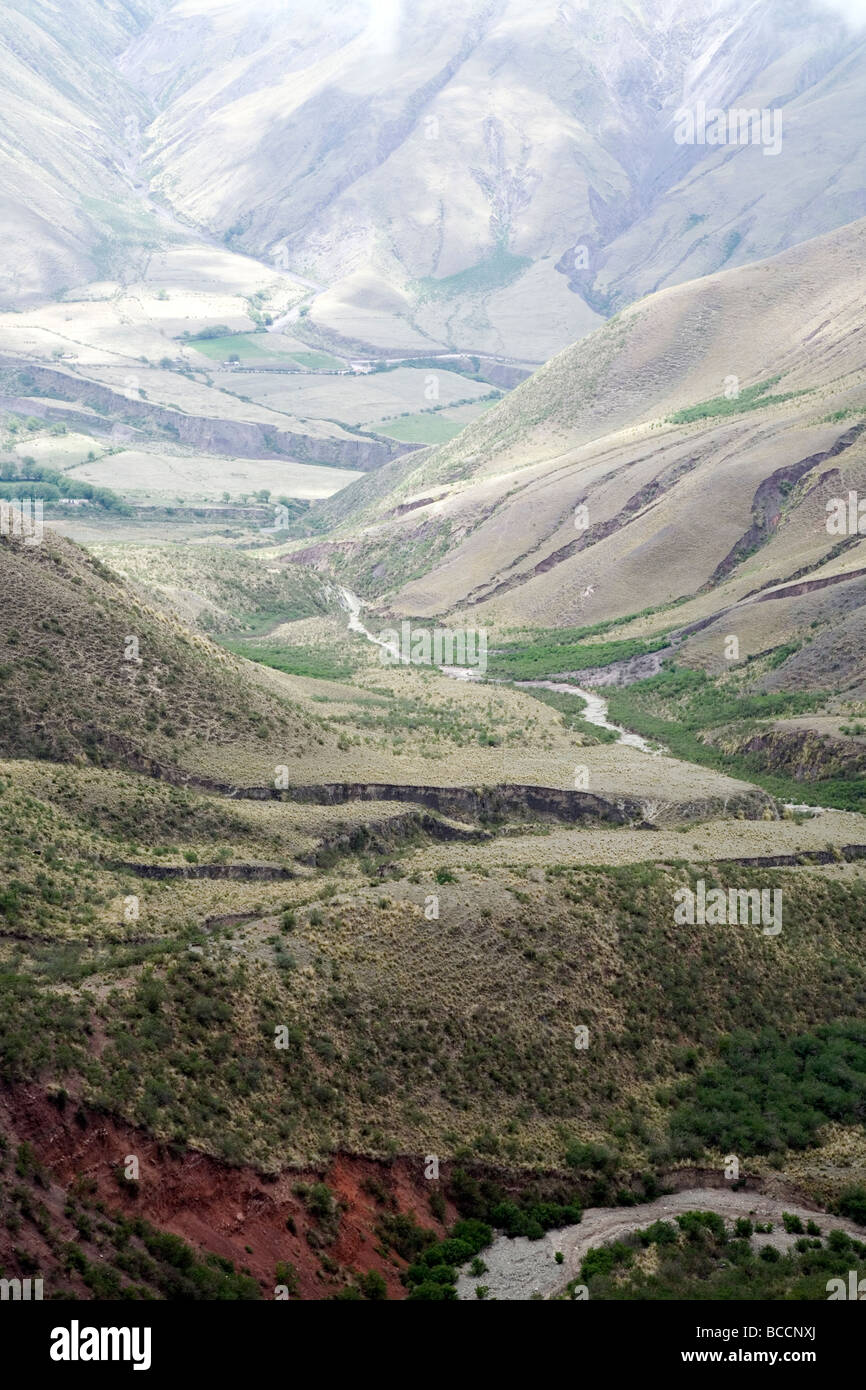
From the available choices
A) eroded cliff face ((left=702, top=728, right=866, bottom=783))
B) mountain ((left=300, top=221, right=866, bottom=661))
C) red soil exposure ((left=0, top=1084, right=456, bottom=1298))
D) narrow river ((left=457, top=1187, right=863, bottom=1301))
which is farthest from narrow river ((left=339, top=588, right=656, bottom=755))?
red soil exposure ((left=0, top=1084, right=456, bottom=1298))

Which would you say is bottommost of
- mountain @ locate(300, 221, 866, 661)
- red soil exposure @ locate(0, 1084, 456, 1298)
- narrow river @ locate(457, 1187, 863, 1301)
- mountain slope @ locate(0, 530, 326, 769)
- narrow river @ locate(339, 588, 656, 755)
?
narrow river @ locate(457, 1187, 863, 1301)

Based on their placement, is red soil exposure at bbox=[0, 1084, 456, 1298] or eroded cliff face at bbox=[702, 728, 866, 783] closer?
red soil exposure at bbox=[0, 1084, 456, 1298]

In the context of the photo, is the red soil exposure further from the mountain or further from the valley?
the mountain

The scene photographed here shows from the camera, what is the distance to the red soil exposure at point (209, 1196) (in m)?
34.9

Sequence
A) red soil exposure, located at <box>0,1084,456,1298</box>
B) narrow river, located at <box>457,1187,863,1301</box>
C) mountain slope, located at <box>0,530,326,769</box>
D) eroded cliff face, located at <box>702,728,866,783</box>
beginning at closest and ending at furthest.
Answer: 1. red soil exposure, located at <box>0,1084,456,1298</box>
2. narrow river, located at <box>457,1187,863,1301</box>
3. mountain slope, located at <box>0,530,326,769</box>
4. eroded cliff face, located at <box>702,728,866,783</box>

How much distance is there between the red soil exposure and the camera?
115ft

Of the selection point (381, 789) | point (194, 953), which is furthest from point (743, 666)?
point (194, 953)

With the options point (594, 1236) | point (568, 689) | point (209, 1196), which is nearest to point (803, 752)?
point (568, 689)

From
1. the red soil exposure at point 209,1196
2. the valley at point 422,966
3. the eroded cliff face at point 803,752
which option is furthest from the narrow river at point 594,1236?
the eroded cliff face at point 803,752

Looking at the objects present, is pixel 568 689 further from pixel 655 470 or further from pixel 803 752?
pixel 655 470

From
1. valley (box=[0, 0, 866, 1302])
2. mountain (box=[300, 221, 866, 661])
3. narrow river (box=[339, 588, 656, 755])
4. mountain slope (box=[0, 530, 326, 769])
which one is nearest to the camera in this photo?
valley (box=[0, 0, 866, 1302])

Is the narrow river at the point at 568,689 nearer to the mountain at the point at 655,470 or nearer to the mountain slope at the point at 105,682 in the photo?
the mountain at the point at 655,470

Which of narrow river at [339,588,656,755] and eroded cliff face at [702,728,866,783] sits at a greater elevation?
narrow river at [339,588,656,755]
